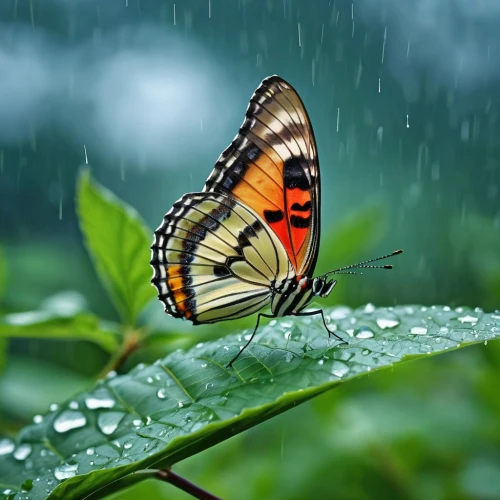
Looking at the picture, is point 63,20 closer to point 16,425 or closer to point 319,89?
point 319,89

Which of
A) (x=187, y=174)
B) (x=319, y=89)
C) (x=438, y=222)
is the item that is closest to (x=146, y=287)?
(x=187, y=174)

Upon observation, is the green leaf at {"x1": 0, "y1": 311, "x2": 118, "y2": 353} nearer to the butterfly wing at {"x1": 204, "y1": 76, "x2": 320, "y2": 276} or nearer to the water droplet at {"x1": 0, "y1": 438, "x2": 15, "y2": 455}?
the water droplet at {"x1": 0, "y1": 438, "x2": 15, "y2": 455}

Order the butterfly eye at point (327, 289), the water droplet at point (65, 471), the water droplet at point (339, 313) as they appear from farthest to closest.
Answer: the butterfly eye at point (327, 289) → the water droplet at point (339, 313) → the water droplet at point (65, 471)

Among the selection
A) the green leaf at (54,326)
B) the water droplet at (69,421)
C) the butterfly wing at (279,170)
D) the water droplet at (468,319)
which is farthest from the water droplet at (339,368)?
the green leaf at (54,326)

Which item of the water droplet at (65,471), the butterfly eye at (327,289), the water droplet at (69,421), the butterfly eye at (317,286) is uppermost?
the butterfly eye at (317,286)

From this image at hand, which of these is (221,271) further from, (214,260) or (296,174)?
(296,174)

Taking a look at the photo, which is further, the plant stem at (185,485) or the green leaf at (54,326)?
the green leaf at (54,326)

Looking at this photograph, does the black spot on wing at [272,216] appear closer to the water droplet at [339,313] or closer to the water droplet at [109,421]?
the water droplet at [339,313]
